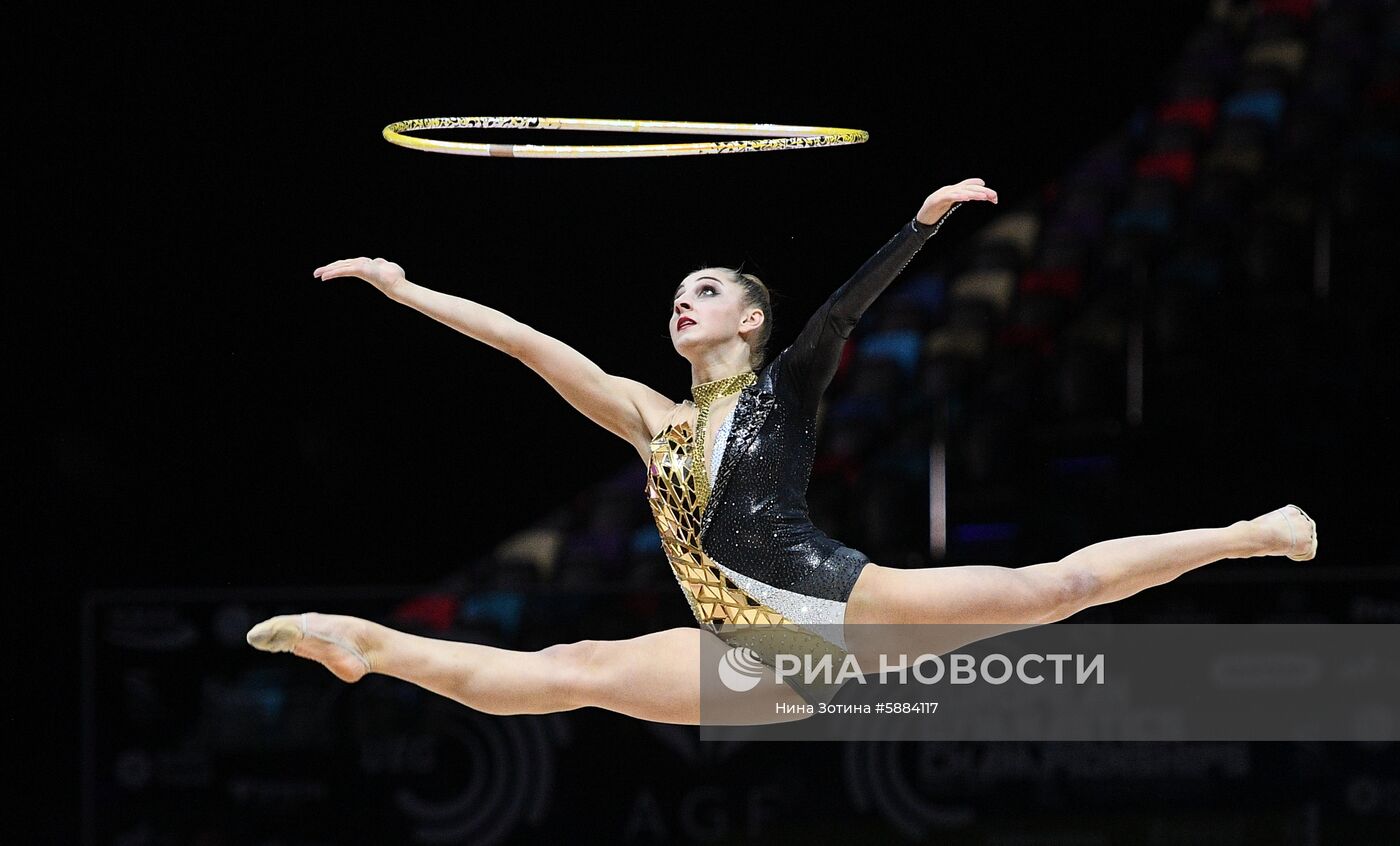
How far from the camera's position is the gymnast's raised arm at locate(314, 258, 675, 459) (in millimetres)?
3773

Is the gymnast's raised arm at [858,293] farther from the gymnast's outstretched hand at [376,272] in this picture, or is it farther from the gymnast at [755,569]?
the gymnast's outstretched hand at [376,272]

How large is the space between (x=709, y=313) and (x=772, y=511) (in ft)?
1.58

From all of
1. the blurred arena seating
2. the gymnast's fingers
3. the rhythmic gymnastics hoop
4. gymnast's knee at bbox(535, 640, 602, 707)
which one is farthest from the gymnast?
the blurred arena seating

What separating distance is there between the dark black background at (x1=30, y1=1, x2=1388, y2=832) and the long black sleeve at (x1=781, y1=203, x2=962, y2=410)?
1.41 meters

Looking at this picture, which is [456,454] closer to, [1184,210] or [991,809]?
[991,809]

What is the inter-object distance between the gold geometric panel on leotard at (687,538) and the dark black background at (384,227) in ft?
4.51

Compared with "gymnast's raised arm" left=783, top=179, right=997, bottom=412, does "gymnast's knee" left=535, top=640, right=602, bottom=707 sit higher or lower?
lower

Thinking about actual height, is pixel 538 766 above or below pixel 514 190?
below

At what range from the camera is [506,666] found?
3.50 m

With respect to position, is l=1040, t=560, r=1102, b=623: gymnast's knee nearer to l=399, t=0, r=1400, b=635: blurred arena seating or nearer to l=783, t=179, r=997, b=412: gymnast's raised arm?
l=783, t=179, r=997, b=412: gymnast's raised arm

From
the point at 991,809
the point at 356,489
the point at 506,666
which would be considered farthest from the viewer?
the point at 356,489

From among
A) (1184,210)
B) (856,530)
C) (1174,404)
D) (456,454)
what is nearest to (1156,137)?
(1184,210)

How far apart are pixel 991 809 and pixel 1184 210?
195cm

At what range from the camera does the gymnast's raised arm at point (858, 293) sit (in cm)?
343
